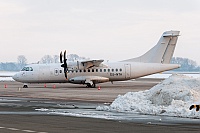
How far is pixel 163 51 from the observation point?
58688 millimetres

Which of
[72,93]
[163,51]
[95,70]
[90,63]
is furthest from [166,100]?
[163,51]

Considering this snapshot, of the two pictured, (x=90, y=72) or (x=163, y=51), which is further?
(x=163, y=51)

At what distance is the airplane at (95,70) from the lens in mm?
56750

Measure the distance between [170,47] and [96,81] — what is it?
1026 centimetres

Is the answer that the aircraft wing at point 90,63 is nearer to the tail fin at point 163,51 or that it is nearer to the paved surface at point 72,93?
the tail fin at point 163,51

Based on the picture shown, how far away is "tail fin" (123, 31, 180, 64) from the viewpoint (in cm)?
5834

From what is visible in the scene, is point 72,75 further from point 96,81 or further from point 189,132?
point 189,132

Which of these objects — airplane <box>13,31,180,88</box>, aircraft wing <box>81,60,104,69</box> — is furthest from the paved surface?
aircraft wing <box>81,60,104,69</box>

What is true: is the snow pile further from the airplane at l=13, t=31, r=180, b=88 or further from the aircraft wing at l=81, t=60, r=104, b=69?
the aircraft wing at l=81, t=60, r=104, b=69

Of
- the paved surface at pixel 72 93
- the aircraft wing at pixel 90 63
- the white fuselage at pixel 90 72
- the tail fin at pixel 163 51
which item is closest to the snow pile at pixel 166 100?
the paved surface at pixel 72 93

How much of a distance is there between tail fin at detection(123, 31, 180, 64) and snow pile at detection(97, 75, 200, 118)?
30914 millimetres

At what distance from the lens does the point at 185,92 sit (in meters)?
24.1

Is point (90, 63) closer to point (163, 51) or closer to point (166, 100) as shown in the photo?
point (163, 51)

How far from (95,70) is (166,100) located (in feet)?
111
